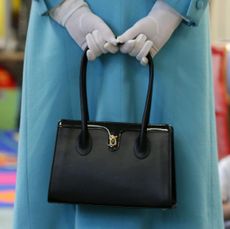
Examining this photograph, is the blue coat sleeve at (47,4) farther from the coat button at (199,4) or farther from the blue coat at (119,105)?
the coat button at (199,4)

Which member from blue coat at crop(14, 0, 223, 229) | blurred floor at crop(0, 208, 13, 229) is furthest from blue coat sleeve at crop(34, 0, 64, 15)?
blurred floor at crop(0, 208, 13, 229)

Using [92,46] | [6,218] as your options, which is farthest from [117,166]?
[6,218]

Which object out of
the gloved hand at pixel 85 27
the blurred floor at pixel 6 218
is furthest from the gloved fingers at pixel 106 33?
the blurred floor at pixel 6 218

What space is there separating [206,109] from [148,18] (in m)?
0.18

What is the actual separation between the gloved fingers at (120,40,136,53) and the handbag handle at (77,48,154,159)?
0.03 meters

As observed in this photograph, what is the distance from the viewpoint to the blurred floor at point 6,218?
1819 millimetres

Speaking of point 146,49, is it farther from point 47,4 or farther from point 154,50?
point 47,4

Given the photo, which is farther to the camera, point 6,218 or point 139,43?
point 6,218

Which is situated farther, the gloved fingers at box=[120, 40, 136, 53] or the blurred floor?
the blurred floor

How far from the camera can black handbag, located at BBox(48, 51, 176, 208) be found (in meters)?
0.77

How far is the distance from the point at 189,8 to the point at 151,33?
0.07 metres

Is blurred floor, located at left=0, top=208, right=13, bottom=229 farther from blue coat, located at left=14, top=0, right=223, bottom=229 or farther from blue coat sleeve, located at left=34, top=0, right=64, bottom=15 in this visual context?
blue coat sleeve, located at left=34, top=0, right=64, bottom=15

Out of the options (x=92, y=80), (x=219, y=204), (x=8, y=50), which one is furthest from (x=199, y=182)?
(x=8, y=50)

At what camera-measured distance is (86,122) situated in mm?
794
